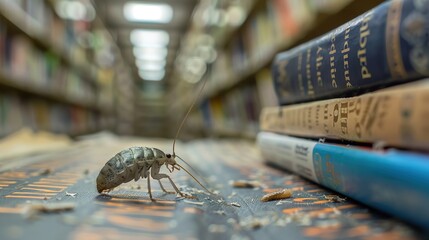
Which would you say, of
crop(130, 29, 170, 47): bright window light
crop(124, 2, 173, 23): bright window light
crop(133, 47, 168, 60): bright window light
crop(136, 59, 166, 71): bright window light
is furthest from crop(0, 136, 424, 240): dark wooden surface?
crop(136, 59, 166, 71): bright window light

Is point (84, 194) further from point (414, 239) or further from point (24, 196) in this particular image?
point (414, 239)

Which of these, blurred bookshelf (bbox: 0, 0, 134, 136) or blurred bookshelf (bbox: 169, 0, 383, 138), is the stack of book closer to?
blurred bookshelf (bbox: 169, 0, 383, 138)

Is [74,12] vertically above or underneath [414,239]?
above

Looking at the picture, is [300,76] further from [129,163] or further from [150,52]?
[150,52]

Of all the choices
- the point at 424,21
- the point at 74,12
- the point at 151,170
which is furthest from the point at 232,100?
the point at 424,21

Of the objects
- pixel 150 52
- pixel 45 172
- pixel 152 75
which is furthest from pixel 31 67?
pixel 152 75

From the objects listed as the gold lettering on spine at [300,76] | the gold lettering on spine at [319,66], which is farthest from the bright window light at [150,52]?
the gold lettering on spine at [319,66]

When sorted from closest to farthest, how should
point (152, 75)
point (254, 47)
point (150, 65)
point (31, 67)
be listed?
point (254, 47), point (31, 67), point (150, 65), point (152, 75)
